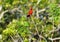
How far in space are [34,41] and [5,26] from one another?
1.83 feet

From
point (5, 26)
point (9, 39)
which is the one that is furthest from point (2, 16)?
point (9, 39)

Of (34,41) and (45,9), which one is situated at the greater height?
(45,9)

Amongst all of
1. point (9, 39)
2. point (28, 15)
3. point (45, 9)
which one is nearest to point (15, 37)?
point (9, 39)

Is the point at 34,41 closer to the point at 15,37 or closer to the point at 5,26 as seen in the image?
the point at 15,37

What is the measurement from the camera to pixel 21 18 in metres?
3.53

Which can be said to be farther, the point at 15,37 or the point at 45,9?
the point at 45,9

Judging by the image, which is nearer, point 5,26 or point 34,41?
point 34,41

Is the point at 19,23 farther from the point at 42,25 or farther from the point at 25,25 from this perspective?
the point at 42,25

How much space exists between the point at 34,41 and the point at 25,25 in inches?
11.1

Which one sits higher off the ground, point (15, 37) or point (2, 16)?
point (2, 16)

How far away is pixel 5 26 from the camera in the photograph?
11.9 feet

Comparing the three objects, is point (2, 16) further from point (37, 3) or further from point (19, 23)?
point (37, 3)

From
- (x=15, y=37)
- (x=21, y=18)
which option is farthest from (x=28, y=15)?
(x=15, y=37)

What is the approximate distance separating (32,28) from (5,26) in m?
0.48
